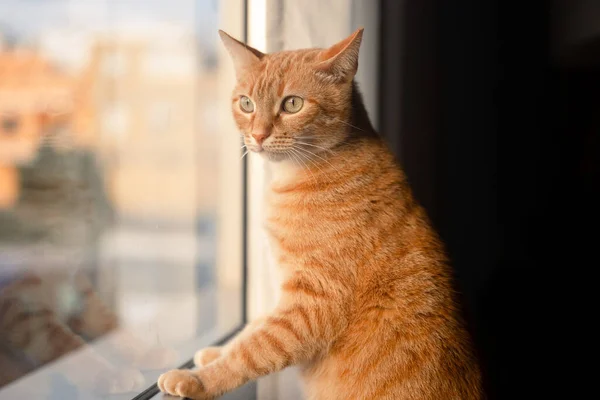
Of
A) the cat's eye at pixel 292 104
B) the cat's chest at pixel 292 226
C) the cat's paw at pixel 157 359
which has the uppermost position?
the cat's eye at pixel 292 104

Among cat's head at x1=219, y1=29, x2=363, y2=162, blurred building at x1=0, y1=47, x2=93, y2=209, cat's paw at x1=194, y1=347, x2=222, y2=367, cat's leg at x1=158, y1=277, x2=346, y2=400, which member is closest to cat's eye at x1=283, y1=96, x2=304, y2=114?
cat's head at x1=219, y1=29, x2=363, y2=162

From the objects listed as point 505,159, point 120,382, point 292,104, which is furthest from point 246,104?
point 505,159

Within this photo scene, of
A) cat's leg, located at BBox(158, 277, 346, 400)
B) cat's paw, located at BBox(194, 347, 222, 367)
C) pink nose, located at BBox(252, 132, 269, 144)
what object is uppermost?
pink nose, located at BBox(252, 132, 269, 144)

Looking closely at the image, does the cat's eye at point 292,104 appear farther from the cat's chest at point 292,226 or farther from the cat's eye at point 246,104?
the cat's chest at point 292,226

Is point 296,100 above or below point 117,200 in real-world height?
above

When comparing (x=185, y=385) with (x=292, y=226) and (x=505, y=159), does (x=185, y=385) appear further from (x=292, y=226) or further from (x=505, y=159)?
(x=505, y=159)

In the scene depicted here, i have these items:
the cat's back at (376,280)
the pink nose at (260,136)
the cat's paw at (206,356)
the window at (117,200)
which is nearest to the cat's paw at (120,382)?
the window at (117,200)

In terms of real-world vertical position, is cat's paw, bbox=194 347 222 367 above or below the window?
below

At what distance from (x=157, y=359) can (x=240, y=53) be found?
0.81 m

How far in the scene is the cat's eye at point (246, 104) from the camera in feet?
3.92

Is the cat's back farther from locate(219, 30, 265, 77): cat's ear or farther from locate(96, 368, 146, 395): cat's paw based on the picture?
locate(96, 368, 146, 395): cat's paw

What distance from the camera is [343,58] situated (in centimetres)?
116

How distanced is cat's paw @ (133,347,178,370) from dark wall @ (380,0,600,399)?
3.16ft

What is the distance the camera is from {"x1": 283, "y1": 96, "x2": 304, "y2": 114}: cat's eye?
3.82ft
